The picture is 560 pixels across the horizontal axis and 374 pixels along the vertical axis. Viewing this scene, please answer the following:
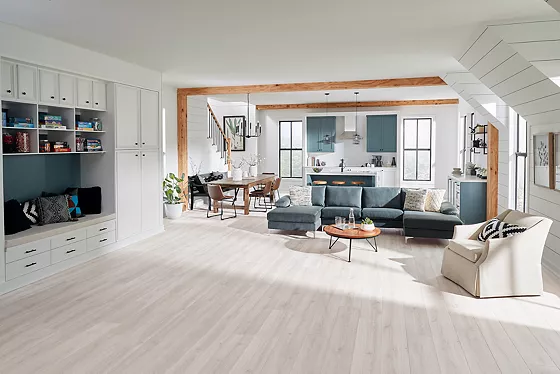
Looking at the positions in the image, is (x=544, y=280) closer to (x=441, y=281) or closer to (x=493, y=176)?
(x=441, y=281)

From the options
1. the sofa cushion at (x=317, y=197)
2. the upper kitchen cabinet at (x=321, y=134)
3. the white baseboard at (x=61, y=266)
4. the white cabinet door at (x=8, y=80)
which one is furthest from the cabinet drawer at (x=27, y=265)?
the upper kitchen cabinet at (x=321, y=134)

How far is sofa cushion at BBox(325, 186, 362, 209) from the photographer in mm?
7891

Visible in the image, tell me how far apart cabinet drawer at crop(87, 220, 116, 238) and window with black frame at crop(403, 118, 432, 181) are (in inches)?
359

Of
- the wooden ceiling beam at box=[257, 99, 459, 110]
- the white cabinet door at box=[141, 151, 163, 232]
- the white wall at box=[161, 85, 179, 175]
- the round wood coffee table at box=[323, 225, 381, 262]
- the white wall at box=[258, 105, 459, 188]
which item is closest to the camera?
the round wood coffee table at box=[323, 225, 381, 262]

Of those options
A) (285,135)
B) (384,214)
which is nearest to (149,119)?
(384,214)

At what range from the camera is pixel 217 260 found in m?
5.93

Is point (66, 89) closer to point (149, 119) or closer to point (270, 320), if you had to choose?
point (149, 119)

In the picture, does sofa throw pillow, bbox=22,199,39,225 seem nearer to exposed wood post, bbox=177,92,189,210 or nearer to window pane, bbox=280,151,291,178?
exposed wood post, bbox=177,92,189,210

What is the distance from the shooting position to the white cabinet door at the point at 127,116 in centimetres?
650

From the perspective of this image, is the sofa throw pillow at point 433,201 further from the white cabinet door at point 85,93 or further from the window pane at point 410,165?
the window pane at point 410,165

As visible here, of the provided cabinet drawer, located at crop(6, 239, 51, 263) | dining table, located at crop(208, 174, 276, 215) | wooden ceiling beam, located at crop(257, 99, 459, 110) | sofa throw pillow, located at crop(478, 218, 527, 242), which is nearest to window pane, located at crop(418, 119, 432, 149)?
wooden ceiling beam, located at crop(257, 99, 459, 110)

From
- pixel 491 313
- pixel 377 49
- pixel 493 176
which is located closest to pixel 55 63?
pixel 377 49

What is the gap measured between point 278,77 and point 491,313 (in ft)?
18.8

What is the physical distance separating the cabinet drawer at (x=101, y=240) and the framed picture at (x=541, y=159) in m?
5.85
